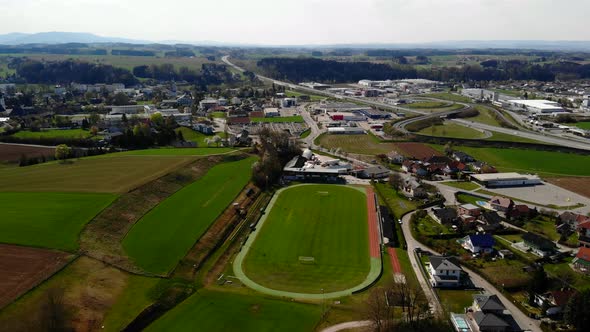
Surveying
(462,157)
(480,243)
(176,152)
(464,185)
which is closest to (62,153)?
(176,152)

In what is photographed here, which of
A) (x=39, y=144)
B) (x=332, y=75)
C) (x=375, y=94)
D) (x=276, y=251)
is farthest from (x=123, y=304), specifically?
(x=332, y=75)

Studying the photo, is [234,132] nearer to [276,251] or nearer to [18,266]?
[276,251]

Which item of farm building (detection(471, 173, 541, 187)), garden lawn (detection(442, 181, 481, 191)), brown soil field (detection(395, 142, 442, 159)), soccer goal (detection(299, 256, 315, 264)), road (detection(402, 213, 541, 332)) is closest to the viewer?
road (detection(402, 213, 541, 332))

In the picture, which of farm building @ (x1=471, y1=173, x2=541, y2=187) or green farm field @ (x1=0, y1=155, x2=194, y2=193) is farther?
farm building @ (x1=471, y1=173, x2=541, y2=187)

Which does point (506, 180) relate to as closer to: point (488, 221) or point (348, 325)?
point (488, 221)

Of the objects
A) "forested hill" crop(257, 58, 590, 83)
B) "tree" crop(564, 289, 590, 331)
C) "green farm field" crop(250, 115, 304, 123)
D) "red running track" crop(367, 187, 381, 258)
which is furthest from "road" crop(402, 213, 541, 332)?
"forested hill" crop(257, 58, 590, 83)

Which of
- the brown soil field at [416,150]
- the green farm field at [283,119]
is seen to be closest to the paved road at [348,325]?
the brown soil field at [416,150]

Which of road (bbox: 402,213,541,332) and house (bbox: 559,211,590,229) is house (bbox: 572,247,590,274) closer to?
house (bbox: 559,211,590,229)
